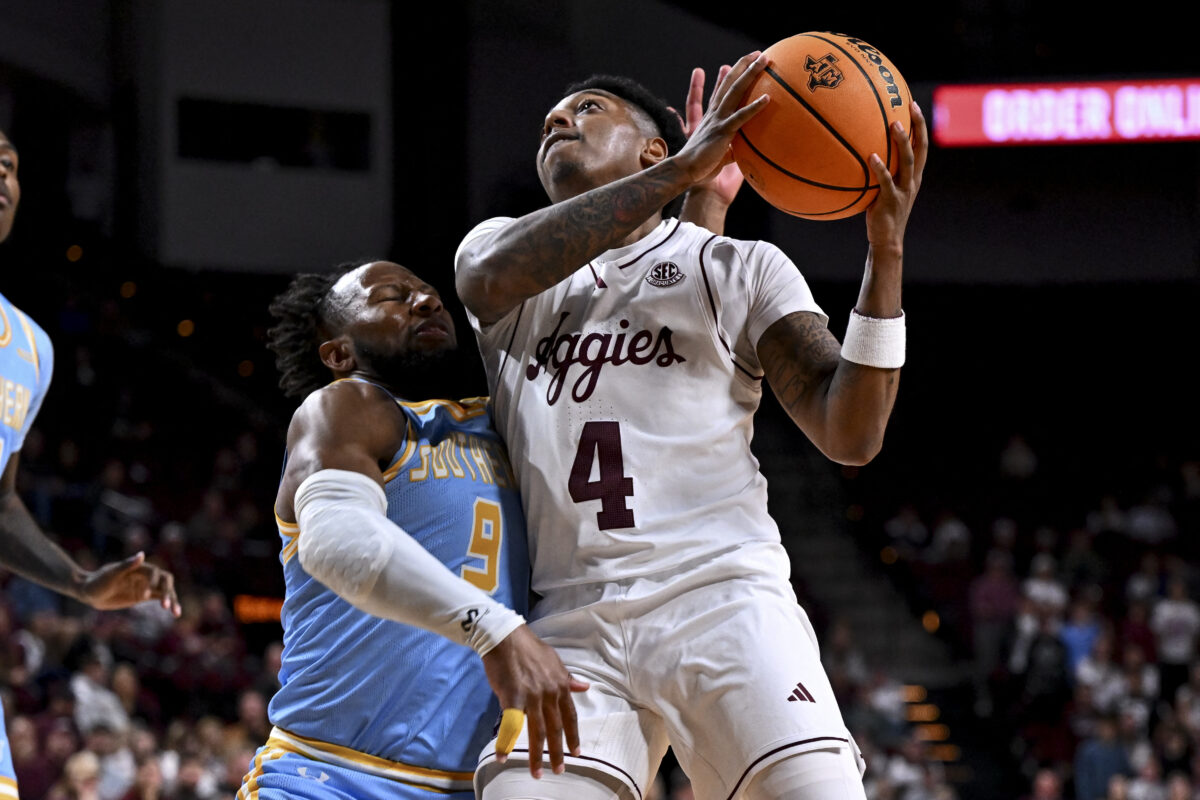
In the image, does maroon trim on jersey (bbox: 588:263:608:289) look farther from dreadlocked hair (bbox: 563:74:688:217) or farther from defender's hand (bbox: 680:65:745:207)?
defender's hand (bbox: 680:65:745:207)

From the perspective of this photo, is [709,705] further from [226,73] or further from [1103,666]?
[226,73]

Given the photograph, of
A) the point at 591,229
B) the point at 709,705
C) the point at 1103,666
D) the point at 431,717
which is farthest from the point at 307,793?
the point at 1103,666

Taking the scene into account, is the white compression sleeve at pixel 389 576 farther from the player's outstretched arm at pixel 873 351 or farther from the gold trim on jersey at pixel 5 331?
the gold trim on jersey at pixel 5 331

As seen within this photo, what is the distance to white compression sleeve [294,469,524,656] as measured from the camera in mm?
2459

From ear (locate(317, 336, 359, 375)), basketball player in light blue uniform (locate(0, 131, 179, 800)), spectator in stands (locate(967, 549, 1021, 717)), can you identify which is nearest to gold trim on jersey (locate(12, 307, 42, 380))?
basketball player in light blue uniform (locate(0, 131, 179, 800))

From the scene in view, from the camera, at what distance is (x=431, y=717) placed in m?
2.92

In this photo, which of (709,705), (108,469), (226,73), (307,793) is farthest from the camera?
(226,73)

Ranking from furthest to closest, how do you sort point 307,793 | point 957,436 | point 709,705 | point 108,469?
1. point 957,436
2. point 108,469
3. point 307,793
4. point 709,705

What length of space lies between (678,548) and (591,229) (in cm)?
67

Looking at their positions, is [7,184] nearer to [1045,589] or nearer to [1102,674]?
[1102,674]

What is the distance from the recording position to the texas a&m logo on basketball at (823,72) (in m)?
2.77

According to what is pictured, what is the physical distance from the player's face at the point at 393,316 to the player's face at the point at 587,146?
0.41 meters

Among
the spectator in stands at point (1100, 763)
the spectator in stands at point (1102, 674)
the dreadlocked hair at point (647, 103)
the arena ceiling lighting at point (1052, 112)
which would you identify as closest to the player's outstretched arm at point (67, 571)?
the dreadlocked hair at point (647, 103)

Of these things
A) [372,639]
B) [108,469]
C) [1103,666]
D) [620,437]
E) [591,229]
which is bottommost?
[1103,666]
